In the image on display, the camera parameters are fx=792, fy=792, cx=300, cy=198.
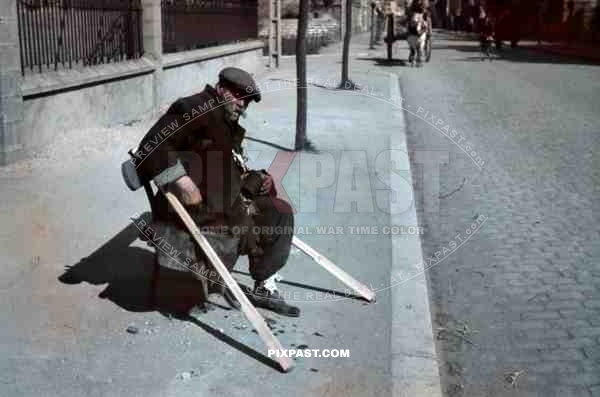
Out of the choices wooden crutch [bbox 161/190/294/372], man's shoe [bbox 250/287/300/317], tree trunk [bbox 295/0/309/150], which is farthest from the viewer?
tree trunk [bbox 295/0/309/150]

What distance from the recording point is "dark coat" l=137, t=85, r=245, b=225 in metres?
4.27

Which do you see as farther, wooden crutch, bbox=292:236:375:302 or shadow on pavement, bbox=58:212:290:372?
wooden crutch, bbox=292:236:375:302

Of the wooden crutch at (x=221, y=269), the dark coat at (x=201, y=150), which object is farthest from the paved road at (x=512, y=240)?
the dark coat at (x=201, y=150)

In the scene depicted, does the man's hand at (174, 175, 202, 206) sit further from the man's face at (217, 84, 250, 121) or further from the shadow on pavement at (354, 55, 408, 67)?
the shadow on pavement at (354, 55, 408, 67)

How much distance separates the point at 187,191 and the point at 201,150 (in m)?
0.28

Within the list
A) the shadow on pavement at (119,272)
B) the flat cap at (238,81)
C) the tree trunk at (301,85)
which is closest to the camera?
the flat cap at (238,81)

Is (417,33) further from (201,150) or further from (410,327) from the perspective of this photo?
(201,150)

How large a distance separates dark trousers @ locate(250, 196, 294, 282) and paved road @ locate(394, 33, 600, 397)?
107cm

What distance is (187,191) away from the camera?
4.35 meters

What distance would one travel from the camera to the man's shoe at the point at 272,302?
4863mm

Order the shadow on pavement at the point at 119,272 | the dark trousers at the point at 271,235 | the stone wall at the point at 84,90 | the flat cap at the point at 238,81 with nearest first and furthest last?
1. the flat cap at the point at 238,81
2. the dark trousers at the point at 271,235
3. the shadow on pavement at the point at 119,272
4. the stone wall at the point at 84,90

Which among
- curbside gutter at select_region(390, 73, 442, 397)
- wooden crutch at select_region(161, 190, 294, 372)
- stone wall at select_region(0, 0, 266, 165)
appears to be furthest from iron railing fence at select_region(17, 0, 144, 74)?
wooden crutch at select_region(161, 190, 294, 372)

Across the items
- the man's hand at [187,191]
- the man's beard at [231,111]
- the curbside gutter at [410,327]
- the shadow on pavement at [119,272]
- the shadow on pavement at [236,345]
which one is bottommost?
the curbside gutter at [410,327]

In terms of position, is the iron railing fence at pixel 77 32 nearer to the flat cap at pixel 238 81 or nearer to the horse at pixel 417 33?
the flat cap at pixel 238 81
